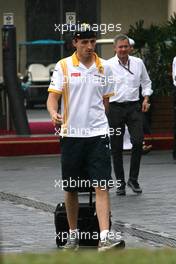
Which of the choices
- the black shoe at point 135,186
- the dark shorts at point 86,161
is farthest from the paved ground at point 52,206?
the dark shorts at point 86,161

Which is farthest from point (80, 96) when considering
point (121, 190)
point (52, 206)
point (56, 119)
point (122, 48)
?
point (121, 190)

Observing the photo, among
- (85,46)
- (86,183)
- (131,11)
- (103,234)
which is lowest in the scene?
(103,234)

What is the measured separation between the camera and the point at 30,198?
11.9m

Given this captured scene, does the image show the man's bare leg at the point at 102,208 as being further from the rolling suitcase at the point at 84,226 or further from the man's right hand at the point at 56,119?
the man's right hand at the point at 56,119

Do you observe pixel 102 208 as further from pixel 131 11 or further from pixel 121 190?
pixel 131 11

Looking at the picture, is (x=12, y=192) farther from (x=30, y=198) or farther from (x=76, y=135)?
(x=76, y=135)

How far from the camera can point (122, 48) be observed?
11.6 meters

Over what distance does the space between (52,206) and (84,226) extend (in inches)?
112

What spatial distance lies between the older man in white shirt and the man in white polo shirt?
3.38 meters

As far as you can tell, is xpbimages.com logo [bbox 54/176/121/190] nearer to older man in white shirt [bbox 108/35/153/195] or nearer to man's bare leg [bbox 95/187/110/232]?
man's bare leg [bbox 95/187/110/232]

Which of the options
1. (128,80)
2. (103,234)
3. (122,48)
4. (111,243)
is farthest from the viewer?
(128,80)

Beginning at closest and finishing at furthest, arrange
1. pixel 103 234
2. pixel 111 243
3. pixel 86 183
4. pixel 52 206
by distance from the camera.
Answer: pixel 111 243, pixel 103 234, pixel 86 183, pixel 52 206

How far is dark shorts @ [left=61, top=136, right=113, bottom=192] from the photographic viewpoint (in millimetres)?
8055

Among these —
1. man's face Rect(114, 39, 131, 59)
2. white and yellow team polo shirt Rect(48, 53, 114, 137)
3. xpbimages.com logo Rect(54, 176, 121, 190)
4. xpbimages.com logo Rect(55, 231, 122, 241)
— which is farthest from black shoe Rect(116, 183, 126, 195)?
white and yellow team polo shirt Rect(48, 53, 114, 137)
